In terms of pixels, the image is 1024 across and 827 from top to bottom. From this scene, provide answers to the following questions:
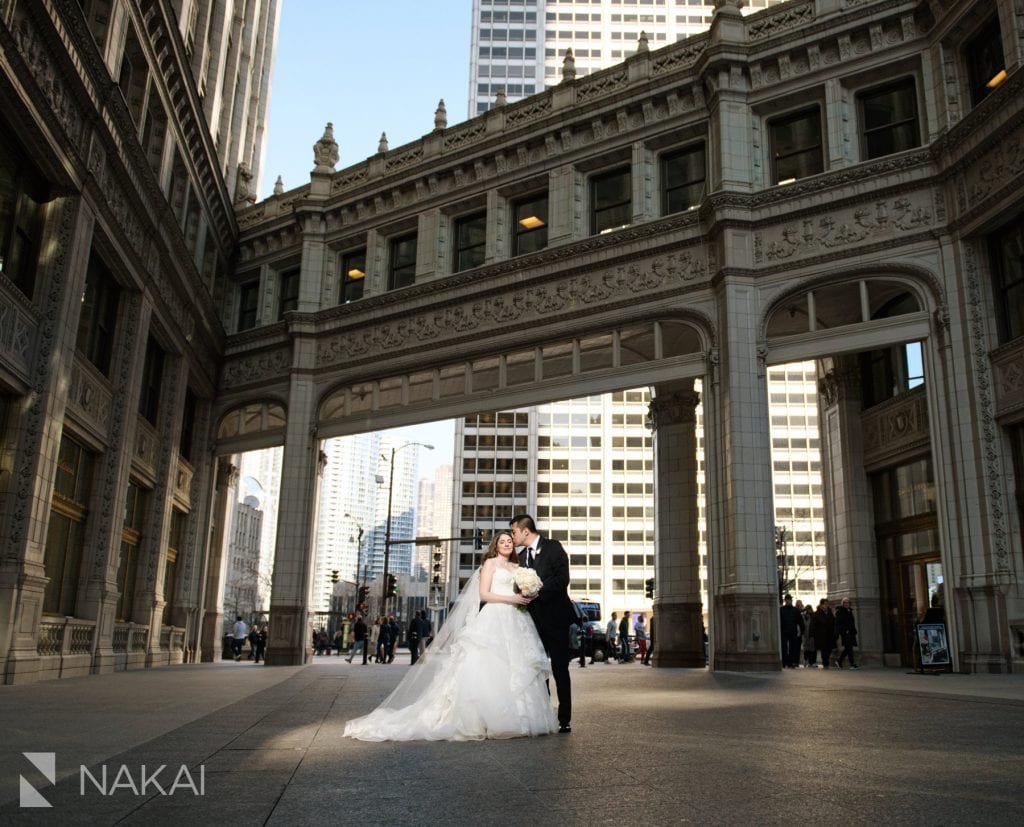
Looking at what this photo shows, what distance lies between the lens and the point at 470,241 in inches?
1085

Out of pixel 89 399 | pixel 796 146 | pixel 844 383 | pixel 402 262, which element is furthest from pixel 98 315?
pixel 844 383

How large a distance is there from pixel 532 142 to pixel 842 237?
996cm

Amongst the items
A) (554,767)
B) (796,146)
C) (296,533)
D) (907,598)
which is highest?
(796,146)

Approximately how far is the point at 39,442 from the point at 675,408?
1699 cm

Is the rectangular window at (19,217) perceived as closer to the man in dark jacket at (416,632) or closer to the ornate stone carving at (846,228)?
the ornate stone carving at (846,228)

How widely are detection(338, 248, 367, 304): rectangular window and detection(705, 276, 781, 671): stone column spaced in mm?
13510

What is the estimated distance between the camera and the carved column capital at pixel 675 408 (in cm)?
2595

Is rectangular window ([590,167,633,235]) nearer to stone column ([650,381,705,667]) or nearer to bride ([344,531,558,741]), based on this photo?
stone column ([650,381,705,667])

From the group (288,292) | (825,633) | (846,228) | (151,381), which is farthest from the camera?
(288,292)

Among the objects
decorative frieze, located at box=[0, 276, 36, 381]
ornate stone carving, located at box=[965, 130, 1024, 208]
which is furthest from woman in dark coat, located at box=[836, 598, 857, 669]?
decorative frieze, located at box=[0, 276, 36, 381]

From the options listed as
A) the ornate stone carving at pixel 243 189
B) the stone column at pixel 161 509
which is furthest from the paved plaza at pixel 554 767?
the ornate stone carving at pixel 243 189

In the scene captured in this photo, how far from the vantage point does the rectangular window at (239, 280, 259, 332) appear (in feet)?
106

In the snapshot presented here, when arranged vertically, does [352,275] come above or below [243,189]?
below

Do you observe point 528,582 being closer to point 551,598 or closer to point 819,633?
point 551,598
